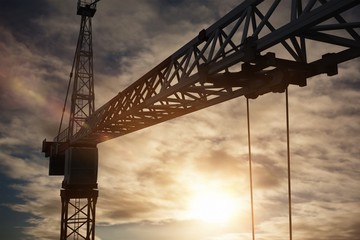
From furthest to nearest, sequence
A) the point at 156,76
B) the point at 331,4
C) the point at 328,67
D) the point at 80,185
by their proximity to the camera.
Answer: the point at 80,185 < the point at 156,76 < the point at 328,67 < the point at 331,4

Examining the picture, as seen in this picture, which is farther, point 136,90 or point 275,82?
point 136,90

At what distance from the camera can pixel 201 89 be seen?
16109mm

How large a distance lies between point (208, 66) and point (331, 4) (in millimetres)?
4896

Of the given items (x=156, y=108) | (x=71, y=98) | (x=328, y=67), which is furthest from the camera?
(x=71, y=98)

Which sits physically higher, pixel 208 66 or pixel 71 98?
pixel 71 98

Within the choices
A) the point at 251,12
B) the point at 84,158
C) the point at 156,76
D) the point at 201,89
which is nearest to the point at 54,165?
the point at 84,158

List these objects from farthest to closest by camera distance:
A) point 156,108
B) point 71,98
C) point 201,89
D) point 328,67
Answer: point 71,98
point 156,108
point 201,89
point 328,67

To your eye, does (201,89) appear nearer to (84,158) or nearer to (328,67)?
(328,67)

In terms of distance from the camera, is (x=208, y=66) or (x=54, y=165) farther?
→ (x=54, y=165)

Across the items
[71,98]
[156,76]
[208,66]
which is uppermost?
[71,98]

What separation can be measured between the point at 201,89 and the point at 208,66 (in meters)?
2.94

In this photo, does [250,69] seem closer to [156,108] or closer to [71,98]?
[156,108]

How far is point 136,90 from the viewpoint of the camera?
2070 centimetres

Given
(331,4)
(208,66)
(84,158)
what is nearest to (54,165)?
(84,158)
